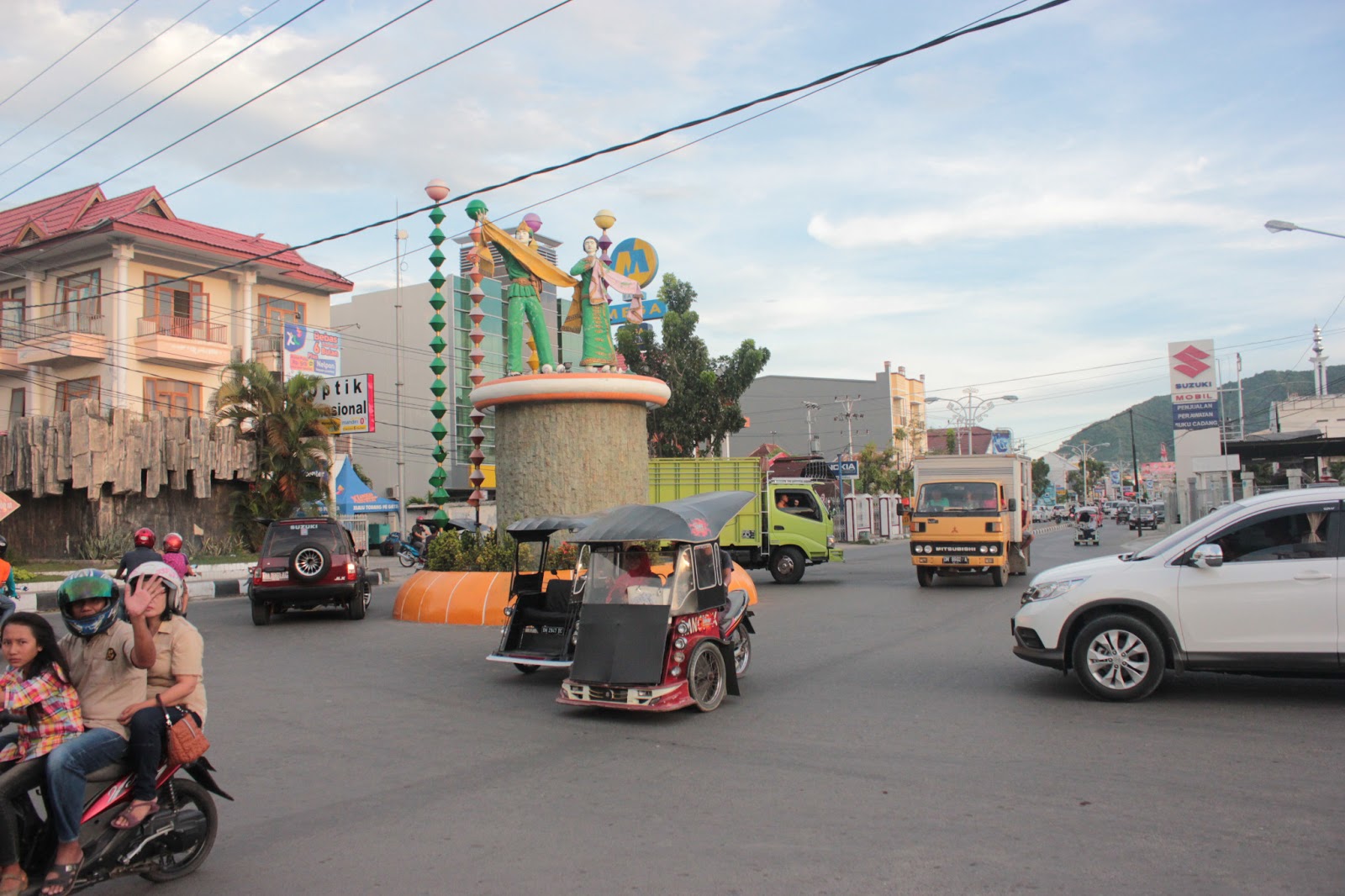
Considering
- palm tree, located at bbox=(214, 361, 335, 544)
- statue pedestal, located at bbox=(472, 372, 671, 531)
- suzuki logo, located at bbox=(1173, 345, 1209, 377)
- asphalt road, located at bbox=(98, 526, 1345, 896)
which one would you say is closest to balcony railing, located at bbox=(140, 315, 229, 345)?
palm tree, located at bbox=(214, 361, 335, 544)

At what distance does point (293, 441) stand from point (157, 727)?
2829 centimetres

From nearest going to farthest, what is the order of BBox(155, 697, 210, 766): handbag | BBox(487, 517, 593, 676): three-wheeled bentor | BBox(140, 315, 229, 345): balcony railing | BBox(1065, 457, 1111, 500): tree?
BBox(155, 697, 210, 766): handbag
BBox(487, 517, 593, 676): three-wheeled bentor
BBox(140, 315, 229, 345): balcony railing
BBox(1065, 457, 1111, 500): tree

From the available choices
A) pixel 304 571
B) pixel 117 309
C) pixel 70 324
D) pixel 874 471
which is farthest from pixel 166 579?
pixel 874 471

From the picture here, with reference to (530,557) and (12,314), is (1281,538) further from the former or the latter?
(12,314)

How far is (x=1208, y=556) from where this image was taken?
27.1 feet

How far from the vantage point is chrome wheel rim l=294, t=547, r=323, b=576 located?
16.5m

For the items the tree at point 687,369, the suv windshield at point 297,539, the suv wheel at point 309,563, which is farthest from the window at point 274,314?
the suv wheel at point 309,563

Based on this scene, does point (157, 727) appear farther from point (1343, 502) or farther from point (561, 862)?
point (1343, 502)

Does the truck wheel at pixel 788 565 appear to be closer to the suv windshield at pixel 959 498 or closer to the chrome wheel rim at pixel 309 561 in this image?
the suv windshield at pixel 959 498

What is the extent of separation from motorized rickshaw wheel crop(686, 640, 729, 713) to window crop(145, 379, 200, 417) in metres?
31.5

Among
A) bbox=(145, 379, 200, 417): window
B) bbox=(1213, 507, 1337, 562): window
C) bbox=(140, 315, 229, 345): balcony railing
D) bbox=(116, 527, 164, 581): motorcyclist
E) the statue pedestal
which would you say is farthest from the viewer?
bbox=(145, 379, 200, 417): window

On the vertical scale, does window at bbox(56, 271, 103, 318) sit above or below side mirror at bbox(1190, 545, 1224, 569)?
above

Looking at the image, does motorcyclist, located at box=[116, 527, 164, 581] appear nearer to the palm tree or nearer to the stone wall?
the stone wall

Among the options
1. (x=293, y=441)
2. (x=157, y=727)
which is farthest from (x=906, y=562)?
(x=157, y=727)
